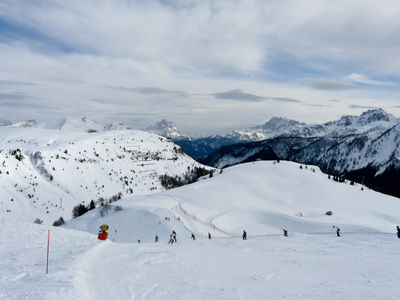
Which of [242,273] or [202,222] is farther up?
[242,273]

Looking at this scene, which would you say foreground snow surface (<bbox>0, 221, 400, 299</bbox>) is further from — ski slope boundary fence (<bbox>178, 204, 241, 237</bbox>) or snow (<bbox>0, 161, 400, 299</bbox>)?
ski slope boundary fence (<bbox>178, 204, 241, 237</bbox>)

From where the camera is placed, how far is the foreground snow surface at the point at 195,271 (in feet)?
49.0

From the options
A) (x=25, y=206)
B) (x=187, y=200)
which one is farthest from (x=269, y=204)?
(x=25, y=206)

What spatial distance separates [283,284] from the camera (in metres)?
16.7

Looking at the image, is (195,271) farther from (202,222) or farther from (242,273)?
(202,222)

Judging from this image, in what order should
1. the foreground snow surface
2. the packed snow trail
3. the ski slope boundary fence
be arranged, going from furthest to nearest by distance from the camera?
the ski slope boundary fence
the packed snow trail
the foreground snow surface

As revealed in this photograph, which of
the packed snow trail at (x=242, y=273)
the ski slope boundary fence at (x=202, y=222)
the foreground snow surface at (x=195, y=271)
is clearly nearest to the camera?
the foreground snow surface at (x=195, y=271)

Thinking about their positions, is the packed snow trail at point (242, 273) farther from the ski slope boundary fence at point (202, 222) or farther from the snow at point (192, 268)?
the ski slope boundary fence at point (202, 222)

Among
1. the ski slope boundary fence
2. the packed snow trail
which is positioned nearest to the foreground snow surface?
the packed snow trail

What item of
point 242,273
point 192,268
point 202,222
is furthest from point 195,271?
point 202,222

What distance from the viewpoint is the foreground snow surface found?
14945mm

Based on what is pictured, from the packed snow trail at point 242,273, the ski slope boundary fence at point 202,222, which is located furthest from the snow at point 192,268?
the ski slope boundary fence at point 202,222

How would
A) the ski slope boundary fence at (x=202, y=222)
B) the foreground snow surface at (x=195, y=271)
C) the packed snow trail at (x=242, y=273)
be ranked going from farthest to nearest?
the ski slope boundary fence at (x=202, y=222) < the packed snow trail at (x=242, y=273) < the foreground snow surface at (x=195, y=271)

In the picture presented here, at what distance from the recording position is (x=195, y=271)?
19.8 metres
